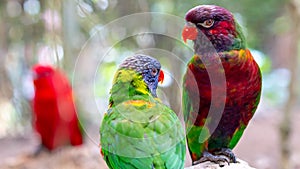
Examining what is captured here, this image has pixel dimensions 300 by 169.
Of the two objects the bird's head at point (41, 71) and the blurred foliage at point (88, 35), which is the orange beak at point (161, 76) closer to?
the blurred foliage at point (88, 35)

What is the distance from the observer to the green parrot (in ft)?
1.98

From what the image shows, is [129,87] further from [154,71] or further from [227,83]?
[227,83]

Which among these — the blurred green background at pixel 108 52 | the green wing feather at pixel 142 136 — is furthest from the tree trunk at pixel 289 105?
the green wing feather at pixel 142 136

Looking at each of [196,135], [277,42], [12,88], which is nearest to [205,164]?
[196,135]

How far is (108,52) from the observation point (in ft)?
2.27

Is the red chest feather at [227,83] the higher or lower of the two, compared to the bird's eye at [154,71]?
lower

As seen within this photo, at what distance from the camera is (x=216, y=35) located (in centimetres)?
70

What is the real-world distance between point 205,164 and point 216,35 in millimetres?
290

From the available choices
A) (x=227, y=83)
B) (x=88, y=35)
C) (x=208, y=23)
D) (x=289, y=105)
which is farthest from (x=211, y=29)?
(x=289, y=105)

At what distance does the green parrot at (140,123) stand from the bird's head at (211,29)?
112 millimetres

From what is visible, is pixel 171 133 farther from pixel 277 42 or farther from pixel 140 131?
pixel 277 42

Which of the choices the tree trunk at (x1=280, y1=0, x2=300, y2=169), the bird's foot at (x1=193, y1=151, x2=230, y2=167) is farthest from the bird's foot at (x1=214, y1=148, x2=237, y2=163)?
the tree trunk at (x1=280, y1=0, x2=300, y2=169)

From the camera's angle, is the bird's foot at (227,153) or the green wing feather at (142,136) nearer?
the green wing feather at (142,136)

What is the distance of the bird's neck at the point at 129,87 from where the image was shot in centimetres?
60
